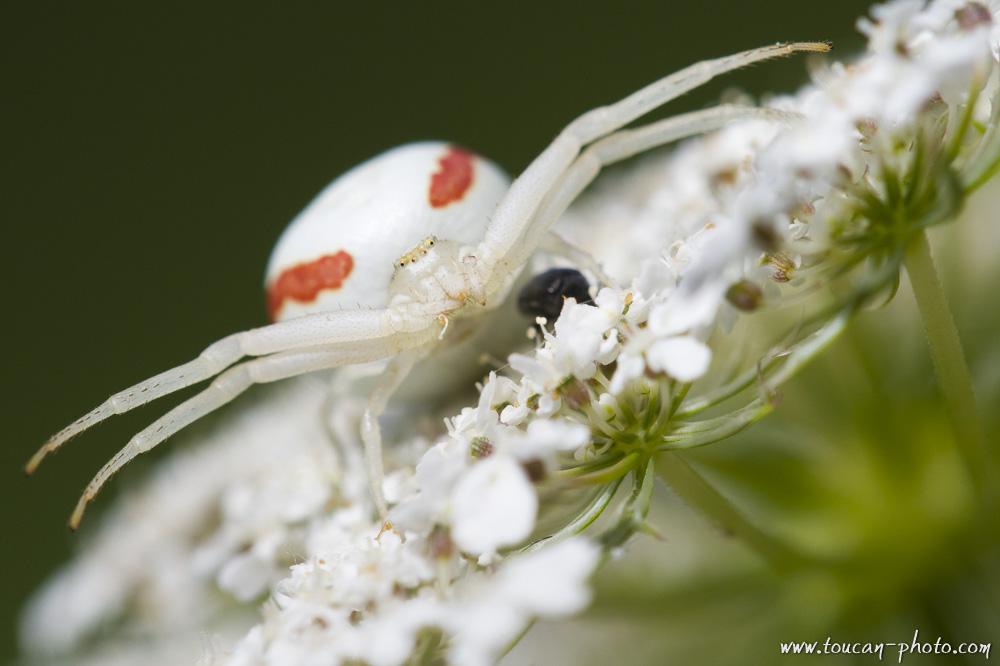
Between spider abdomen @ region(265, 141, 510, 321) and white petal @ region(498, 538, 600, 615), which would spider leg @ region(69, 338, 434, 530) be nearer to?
spider abdomen @ region(265, 141, 510, 321)

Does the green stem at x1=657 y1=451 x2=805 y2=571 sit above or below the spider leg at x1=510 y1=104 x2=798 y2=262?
below

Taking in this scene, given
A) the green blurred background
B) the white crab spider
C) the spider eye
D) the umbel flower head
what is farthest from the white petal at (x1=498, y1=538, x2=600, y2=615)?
the green blurred background

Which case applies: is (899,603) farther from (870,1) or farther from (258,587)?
(870,1)

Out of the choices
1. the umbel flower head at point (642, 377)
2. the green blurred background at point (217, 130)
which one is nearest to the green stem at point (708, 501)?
the umbel flower head at point (642, 377)

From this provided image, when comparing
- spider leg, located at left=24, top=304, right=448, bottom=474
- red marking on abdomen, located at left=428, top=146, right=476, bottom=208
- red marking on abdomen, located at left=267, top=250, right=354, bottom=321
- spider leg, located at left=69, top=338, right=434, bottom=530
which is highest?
red marking on abdomen, located at left=428, top=146, right=476, bottom=208

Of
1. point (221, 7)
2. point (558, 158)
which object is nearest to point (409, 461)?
point (558, 158)
